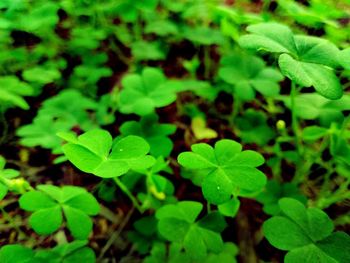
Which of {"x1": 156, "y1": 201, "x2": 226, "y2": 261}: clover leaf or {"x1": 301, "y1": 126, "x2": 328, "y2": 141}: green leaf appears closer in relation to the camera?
{"x1": 156, "y1": 201, "x2": 226, "y2": 261}: clover leaf

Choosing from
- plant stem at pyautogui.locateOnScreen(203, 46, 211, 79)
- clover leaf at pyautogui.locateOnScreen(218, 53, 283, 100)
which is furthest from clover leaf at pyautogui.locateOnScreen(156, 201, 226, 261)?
plant stem at pyautogui.locateOnScreen(203, 46, 211, 79)

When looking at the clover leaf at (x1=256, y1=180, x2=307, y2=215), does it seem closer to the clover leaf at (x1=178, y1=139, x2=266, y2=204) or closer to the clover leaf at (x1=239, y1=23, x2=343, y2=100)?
the clover leaf at (x1=178, y1=139, x2=266, y2=204)

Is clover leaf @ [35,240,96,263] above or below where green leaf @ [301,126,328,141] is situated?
below

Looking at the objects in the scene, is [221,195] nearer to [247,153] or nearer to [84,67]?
[247,153]

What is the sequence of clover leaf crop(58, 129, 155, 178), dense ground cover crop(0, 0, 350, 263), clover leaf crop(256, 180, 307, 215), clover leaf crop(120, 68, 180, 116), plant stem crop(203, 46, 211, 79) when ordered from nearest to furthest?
clover leaf crop(58, 129, 155, 178)
dense ground cover crop(0, 0, 350, 263)
clover leaf crop(256, 180, 307, 215)
clover leaf crop(120, 68, 180, 116)
plant stem crop(203, 46, 211, 79)

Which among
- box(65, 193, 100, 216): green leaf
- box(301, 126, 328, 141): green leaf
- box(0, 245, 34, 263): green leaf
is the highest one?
box(301, 126, 328, 141): green leaf

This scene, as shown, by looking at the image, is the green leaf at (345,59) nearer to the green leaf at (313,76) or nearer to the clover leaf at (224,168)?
the green leaf at (313,76)
